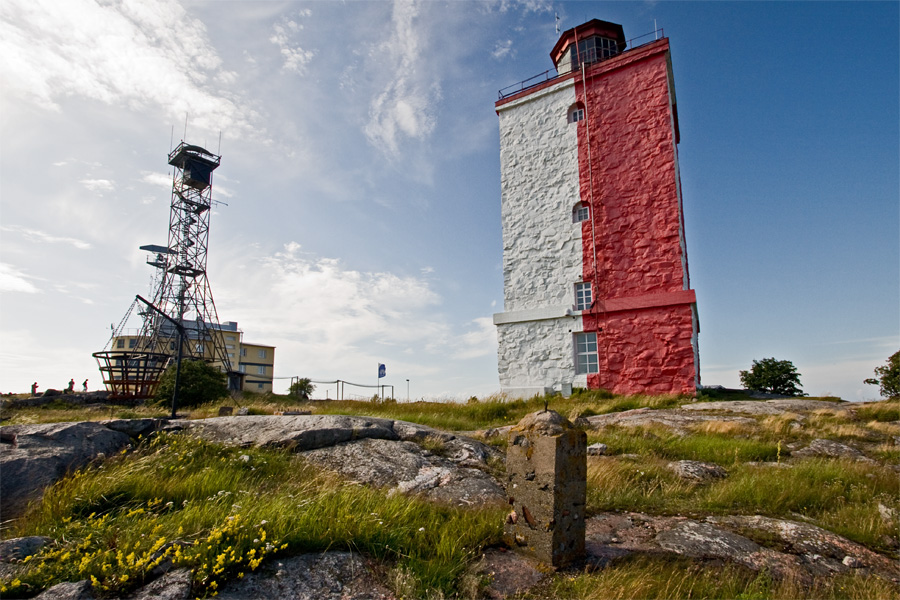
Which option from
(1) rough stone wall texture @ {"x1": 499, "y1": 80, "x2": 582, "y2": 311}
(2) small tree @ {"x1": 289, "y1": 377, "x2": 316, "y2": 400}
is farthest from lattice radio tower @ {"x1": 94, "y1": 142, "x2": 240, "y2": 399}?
(1) rough stone wall texture @ {"x1": 499, "y1": 80, "x2": 582, "y2": 311}

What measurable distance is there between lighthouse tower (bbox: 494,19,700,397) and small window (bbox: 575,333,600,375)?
0.04 metres

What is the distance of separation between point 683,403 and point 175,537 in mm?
14426

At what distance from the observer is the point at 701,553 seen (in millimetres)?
4176

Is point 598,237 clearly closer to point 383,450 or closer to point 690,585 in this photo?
point 383,450

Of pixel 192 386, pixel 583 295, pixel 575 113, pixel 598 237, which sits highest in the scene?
pixel 575 113

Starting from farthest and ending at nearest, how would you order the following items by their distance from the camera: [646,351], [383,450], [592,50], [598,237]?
[592,50] < [598,237] < [646,351] < [383,450]

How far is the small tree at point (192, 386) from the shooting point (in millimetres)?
16078

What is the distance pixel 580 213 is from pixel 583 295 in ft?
10.5

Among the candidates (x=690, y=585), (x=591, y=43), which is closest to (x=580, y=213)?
(x=591, y=43)

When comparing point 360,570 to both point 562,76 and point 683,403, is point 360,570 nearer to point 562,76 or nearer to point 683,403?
point 683,403

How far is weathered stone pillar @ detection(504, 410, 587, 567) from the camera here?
3869 mm

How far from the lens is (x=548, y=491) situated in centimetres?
396

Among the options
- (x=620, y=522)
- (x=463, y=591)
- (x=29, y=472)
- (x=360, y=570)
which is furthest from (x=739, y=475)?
(x=29, y=472)

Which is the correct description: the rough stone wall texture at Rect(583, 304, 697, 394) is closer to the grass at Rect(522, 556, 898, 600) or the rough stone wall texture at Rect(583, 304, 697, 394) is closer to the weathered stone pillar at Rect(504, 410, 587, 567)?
the grass at Rect(522, 556, 898, 600)
